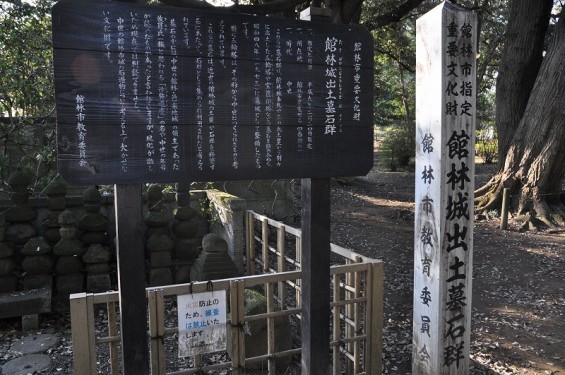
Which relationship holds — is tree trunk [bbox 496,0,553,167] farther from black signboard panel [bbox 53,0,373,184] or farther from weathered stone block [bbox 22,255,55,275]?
weathered stone block [bbox 22,255,55,275]

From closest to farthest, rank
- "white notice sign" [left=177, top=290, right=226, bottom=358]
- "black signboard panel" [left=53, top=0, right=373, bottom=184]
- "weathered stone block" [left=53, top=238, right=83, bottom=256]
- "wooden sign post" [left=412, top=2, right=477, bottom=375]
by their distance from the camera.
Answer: "black signboard panel" [left=53, top=0, right=373, bottom=184]
"white notice sign" [left=177, top=290, right=226, bottom=358]
"wooden sign post" [left=412, top=2, right=477, bottom=375]
"weathered stone block" [left=53, top=238, right=83, bottom=256]

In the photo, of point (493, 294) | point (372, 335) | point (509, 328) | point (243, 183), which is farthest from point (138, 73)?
point (243, 183)

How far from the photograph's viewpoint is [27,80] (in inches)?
299

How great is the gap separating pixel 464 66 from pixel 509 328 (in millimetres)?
3429

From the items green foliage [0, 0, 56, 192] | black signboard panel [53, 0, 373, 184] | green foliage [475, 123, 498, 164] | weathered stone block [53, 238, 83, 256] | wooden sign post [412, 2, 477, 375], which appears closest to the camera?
black signboard panel [53, 0, 373, 184]

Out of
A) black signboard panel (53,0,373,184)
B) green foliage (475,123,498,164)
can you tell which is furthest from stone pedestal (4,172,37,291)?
green foliage (475,123,498,164)

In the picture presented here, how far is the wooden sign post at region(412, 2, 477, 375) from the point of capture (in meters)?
3.68

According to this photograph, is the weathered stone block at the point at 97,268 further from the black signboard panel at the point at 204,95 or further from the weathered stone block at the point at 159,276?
the black signboard panel at the point at 204,95

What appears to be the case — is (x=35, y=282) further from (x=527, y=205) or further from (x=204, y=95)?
(x=527, y=205)

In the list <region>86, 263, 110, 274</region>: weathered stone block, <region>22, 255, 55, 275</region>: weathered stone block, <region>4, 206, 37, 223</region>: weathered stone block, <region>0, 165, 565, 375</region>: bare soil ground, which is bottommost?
<region>0, 165, 565, 375</region>: bare soil ground

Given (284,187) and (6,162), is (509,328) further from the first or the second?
(6,162)

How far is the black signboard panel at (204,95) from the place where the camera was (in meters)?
2.63

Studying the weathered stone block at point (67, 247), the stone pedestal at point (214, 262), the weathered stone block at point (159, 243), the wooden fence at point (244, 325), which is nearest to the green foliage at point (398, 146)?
the stone pedestal at point (214, 262)

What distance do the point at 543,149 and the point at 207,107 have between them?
32.2 feet
